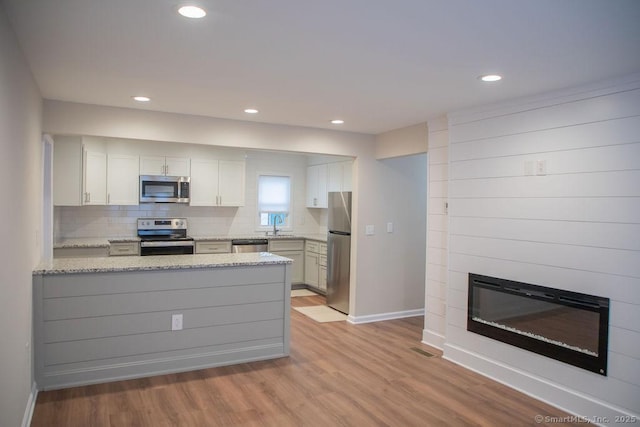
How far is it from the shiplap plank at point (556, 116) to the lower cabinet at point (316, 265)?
3.07 metres

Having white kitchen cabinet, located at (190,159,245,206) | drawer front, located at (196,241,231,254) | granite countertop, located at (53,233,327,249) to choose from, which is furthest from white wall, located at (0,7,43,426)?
white kitchen cabinet, located at (190,159,245,206)

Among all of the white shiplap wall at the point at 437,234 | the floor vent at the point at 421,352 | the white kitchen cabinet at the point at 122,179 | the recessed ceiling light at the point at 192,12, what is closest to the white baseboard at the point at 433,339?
the white shiplap wall at the point at 437,234

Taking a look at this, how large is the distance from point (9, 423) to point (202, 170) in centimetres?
466

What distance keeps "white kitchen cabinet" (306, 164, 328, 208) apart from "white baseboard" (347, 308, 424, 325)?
2068 millimetres

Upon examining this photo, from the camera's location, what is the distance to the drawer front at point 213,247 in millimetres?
6395

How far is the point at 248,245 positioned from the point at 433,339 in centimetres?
318

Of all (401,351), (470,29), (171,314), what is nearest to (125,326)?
(171,314)

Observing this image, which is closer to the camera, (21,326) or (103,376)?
(21,326)

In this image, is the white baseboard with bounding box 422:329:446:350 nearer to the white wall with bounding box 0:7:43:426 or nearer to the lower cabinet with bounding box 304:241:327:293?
the lower cabinet with bounding box 304:241:327:293

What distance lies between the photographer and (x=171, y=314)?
373 centimetres

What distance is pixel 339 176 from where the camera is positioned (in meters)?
6.46

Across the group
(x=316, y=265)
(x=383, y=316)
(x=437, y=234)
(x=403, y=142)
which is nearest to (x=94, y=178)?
(x=316, y=265)

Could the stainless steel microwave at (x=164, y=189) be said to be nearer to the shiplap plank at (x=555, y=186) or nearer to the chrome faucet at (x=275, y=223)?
the chrome faucet at (x=275, y=223)

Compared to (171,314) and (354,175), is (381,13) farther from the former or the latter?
(354,175)
